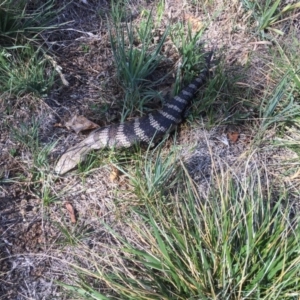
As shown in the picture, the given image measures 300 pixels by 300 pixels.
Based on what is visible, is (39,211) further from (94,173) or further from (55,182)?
(94,173)

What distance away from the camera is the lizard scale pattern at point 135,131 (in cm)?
317

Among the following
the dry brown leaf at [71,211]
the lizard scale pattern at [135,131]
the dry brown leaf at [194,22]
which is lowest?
the dry brown leaf at [71,211]

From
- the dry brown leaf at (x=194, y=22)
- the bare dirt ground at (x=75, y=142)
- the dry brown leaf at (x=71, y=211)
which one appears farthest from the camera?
the dry brown leaf at (x=194, y=22)

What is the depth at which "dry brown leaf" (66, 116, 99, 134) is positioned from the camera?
341 centimetres

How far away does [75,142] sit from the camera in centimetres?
337

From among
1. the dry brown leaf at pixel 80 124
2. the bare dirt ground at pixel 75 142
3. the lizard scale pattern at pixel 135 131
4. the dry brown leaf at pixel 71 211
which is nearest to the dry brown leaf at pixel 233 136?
the bare dirt ground at pixel 75 142

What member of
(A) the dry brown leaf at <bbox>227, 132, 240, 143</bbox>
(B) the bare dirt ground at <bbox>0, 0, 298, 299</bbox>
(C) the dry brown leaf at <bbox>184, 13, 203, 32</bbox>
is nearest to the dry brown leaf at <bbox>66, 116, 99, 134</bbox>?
(B) the bare dirt ground at <bbox>0, 0, 298, 299</bbox>

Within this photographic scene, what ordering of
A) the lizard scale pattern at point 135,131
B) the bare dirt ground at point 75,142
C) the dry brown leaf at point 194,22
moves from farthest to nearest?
the dry brown leaf at point 194,22, the lizard scale pattern at point 135,131, the bare dirt ground at point 75,142

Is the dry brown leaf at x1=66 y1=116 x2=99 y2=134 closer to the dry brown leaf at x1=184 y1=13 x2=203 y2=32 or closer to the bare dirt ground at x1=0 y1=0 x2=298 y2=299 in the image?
the bare dirt ground at x1=0 y1=0 x2=298 y2=299

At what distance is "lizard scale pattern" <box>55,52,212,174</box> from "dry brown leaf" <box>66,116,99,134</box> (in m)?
0.08

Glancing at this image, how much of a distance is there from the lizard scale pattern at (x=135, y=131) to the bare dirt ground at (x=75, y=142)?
0.10 meters

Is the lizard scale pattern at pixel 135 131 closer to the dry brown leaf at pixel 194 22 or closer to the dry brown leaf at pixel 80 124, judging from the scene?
the dry brown leaf at pixel 80 124

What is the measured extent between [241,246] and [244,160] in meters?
0.89

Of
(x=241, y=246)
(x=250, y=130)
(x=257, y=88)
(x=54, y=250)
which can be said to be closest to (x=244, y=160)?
(x=250, y=130)
